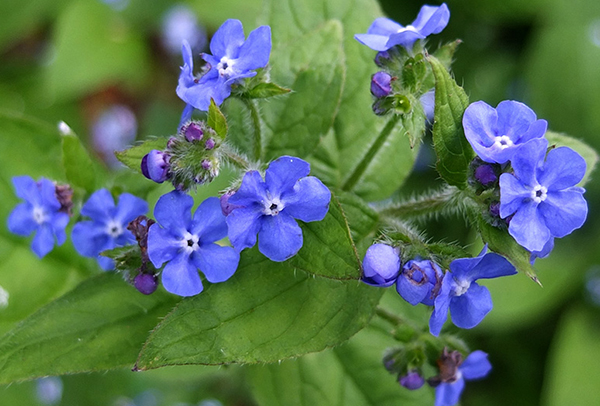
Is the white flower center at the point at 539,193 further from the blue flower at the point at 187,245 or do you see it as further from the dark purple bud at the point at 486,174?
the blue flower at the point at 187,245

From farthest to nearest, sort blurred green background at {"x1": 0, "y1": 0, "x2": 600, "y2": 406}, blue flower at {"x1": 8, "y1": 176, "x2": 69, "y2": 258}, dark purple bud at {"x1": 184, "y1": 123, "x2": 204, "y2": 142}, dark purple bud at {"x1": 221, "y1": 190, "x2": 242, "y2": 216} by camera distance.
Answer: blurred green background at {"x1": 0, "y1": 0, "x2": 600, "y2": 406}
blue flower at {"x1": 8, "y1": 176, "x2": 69, "y2": 258}
dark purple bud at {"x1": 184, "y1": 123, "x2": 204, "y2": 142}
dark purple bud at {"x1": 221, "y1": 190, "x2": 242, "y2": 216}

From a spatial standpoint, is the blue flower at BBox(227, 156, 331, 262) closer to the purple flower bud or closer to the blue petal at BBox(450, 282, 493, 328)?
the purple flower bud

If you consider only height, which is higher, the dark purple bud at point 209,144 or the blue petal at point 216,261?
the dark purple bud at point 209,144

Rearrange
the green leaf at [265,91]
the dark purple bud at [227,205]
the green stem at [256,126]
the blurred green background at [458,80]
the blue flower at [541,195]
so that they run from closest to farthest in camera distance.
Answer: the blue flower at [541,195] < the dark purple bud at [227,205] < the green leaf at [265,91] < the green stem at [256,126] < the blurred green background at [458,80]

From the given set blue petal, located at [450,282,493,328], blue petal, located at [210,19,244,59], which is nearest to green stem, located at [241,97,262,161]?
blue petal, located at [210,19,244,59]

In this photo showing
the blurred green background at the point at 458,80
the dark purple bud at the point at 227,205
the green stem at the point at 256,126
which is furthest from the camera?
the blurred green background at the point at 458,80

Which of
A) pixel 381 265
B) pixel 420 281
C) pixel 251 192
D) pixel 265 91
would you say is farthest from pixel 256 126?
pixel 420 281

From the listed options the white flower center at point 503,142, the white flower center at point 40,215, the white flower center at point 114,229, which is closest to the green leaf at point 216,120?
the white flower center at point 114,229
